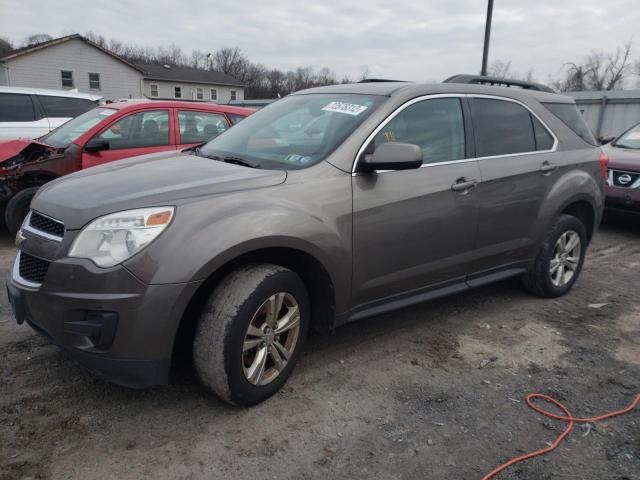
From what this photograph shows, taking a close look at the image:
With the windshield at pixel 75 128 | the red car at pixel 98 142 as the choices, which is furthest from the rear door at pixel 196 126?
the windshield at pixel 75 128

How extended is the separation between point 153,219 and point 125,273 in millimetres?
291

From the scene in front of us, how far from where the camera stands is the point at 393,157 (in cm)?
303

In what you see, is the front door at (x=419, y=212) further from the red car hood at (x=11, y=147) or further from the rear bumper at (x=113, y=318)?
the red car hood at (x=11, y=147)

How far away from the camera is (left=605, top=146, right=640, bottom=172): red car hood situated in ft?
23.5

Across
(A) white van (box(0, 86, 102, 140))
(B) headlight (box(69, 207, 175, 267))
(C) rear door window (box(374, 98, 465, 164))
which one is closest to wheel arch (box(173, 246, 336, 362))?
(B) headlight (box(69, 207, 175, 267))

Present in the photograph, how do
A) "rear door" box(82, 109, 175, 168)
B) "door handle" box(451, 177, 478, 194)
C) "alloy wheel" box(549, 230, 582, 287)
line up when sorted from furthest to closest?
"rear door" box(82, 109, 175, 168) → "alloy wheel" box(549, 230, 582, 287) → "door handle" box(451, 177, 478, 194)

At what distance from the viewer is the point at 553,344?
12.6 ft

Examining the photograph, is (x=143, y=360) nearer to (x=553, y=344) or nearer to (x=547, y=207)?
(x=553, y=344)

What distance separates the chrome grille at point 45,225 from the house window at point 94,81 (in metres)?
39.2

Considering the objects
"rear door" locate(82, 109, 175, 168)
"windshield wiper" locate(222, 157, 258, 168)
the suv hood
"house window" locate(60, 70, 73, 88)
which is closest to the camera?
the suv hood

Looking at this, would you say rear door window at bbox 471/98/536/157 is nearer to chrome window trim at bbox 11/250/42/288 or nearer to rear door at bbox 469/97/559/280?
rear door at bbox 469/97/559/280

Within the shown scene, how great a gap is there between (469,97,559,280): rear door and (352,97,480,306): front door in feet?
0.50

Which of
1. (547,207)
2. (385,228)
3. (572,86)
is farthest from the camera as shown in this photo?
(572,86)

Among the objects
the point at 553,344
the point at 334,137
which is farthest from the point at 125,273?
the point at 553,344
